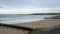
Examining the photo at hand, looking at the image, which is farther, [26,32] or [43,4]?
[43,4]

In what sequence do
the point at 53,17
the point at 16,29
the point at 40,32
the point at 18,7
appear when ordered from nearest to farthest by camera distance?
1. the point at 40,32
2. the point at 16,29
3. the point at 53,17
4. the point at 18,7

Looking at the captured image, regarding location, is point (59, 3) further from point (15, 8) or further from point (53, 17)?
point (15, 8)

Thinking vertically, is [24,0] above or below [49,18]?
above

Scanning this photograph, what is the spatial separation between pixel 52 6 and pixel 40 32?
1.41 feet

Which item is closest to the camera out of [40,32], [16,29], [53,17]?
[40,32]

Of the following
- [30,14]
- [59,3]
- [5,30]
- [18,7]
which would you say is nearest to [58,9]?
[59,3]

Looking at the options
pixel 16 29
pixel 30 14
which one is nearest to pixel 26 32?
pixel 16 29

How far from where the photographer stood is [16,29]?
574 mm

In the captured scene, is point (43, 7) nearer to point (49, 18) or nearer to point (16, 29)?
point (49, 18)

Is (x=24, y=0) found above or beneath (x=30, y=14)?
above

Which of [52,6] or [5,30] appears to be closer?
[5,30]

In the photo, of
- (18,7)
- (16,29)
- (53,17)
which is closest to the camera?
(16,29)

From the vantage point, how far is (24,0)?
2.69 feet

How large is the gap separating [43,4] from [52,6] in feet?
0.22
